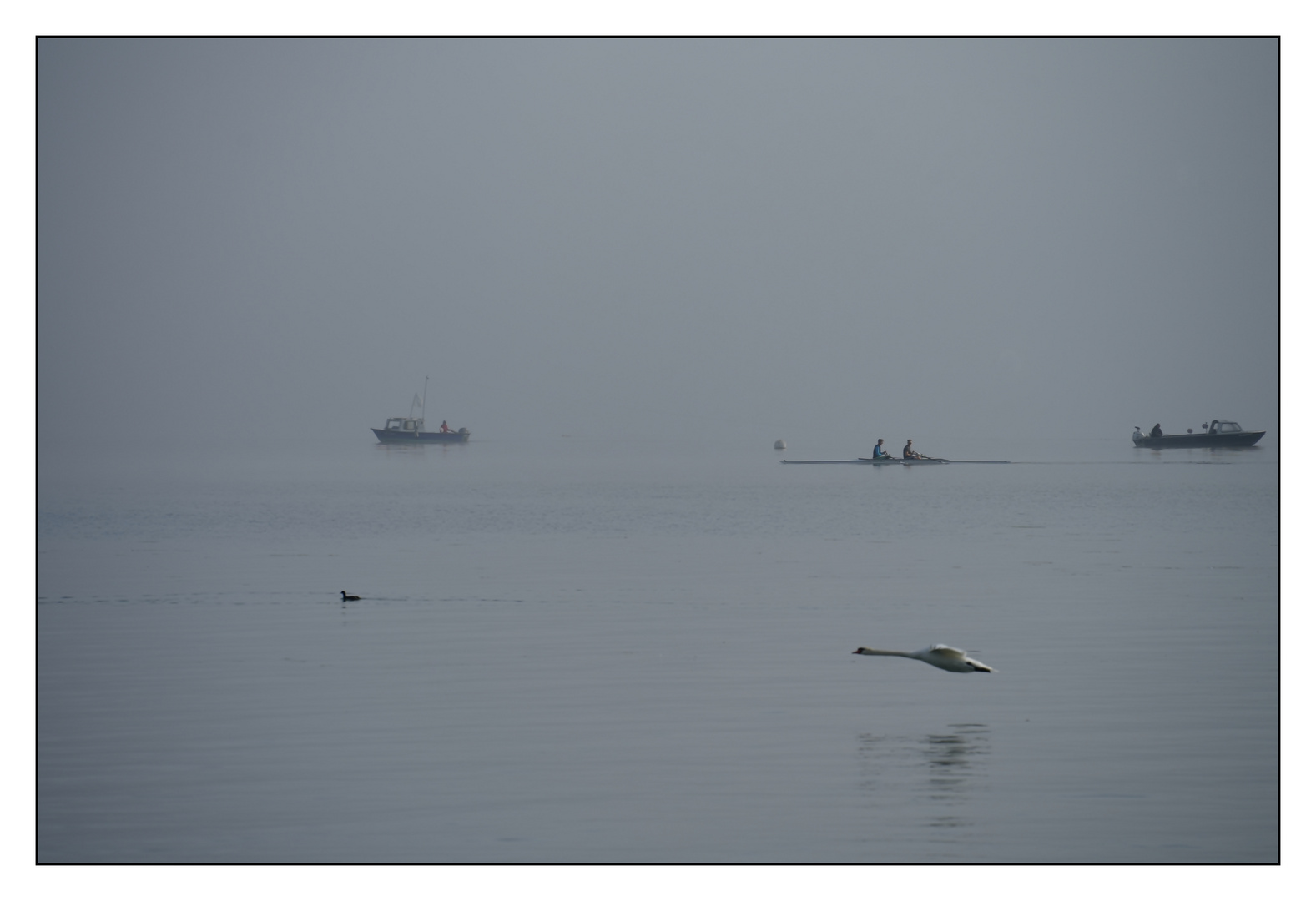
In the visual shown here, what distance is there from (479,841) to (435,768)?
211 cm

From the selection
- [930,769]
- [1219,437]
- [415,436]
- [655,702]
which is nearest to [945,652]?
[930,769]

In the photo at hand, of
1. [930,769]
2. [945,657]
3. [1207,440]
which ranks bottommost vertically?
[930,769]

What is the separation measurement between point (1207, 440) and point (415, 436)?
78.7 metres

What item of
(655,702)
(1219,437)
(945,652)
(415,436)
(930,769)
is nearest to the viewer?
(930,769)

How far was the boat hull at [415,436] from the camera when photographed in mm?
153125

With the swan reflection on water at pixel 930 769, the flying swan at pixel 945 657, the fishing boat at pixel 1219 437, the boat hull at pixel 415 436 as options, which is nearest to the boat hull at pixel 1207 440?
the fishing boat at pixel 1219 437

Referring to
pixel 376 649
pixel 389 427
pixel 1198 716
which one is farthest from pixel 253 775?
pixel 389 427

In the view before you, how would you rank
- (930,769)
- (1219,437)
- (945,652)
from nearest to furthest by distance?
1. (930,769)
2. (945,652)
3. (1219,437)

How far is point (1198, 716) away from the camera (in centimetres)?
1512

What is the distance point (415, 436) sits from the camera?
153750 millimetres

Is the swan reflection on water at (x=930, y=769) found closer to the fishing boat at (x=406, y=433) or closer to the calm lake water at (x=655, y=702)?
the calm lake water at (x=655, y=702)

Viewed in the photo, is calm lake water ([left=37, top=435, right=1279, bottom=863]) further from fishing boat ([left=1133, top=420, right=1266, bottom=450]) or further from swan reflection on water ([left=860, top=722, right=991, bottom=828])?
fishing boat ([left=1133, top=420, right=1266, bottom=450])

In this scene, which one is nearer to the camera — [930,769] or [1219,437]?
[930,769]

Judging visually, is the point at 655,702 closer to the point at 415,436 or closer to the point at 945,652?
the point at 945,652
